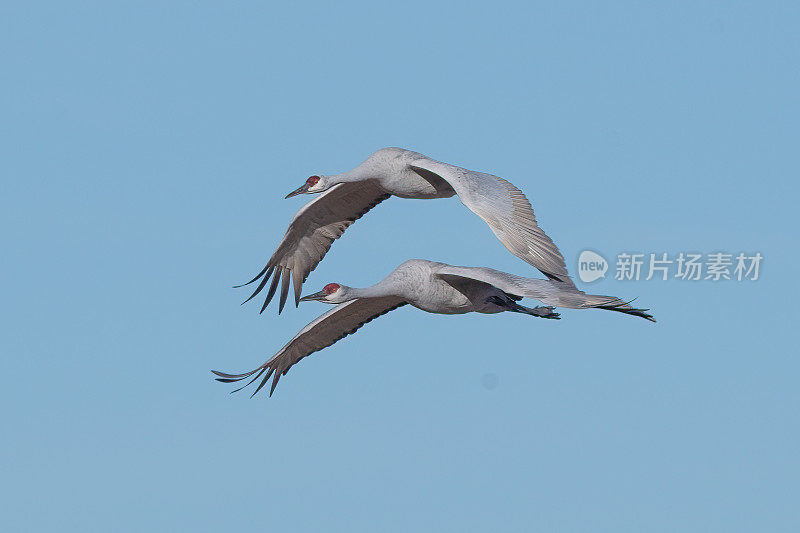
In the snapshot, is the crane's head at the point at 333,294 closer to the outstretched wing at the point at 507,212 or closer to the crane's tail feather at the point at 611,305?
the outstretched wing at the point at 507,212

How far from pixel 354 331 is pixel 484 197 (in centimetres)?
426

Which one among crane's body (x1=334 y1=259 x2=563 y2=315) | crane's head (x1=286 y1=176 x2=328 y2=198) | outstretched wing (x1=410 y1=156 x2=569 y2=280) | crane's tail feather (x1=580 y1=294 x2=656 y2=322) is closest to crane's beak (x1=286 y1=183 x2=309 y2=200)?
crane's head (x1=286 y1=176 x2=328 y2=198)

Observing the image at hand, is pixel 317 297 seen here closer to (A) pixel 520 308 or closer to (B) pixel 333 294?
(B) pixel 333 294

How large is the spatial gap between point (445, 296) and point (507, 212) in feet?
4.78

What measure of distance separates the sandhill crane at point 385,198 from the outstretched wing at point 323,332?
70cm

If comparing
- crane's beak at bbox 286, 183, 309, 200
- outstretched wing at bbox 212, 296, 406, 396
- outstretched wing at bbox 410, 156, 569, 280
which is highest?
crane's beak at bbox 286, 183, 309, 200

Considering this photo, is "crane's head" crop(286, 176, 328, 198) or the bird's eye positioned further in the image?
"crane's head" crop(286, 176, 328, 198)

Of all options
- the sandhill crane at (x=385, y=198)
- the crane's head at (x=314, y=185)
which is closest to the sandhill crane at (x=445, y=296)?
the sandhill crane at (x=385, y=198)

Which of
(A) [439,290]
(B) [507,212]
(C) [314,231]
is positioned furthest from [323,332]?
(B) [507,212]

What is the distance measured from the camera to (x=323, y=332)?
74.4 feet

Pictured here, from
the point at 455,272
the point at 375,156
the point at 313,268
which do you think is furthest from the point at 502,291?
the point at 313,268

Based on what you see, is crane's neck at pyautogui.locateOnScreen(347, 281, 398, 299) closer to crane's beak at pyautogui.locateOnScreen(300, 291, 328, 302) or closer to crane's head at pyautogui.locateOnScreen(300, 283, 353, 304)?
crane's head at pyautogui.locateOnScreen(300, 283, 353, 304)

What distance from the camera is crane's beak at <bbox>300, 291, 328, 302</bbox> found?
20969mm

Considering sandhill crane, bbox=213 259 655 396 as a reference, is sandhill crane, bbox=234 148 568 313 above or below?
above
